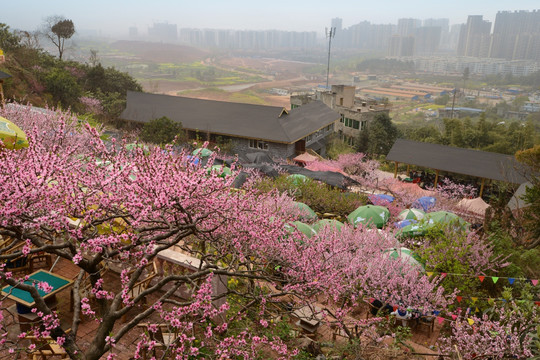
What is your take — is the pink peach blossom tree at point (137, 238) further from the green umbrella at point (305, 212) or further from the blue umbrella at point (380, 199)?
the blue umbrella at point (380, 199)

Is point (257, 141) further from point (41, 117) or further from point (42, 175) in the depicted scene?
point (42, 175)

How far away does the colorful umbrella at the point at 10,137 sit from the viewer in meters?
8.24

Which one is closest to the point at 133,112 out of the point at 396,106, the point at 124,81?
the point at 124,81

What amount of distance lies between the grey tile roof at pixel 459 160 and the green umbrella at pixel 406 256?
18263mm

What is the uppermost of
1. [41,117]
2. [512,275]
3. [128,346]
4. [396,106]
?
[41,117]

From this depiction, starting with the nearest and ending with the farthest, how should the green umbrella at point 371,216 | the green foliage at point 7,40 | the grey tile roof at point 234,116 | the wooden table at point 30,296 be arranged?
the wooden table at point 30,296 → the green umbrella at point 371,216 → the grey tile roof at point 234,116 → the green foliage at point 7,40

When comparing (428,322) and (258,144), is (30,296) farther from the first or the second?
(258,144)

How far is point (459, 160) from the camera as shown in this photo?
29000 mm

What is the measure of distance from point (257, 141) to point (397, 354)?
26.8 metres

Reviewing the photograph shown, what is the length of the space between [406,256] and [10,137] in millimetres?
9829

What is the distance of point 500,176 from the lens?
89.5 ft

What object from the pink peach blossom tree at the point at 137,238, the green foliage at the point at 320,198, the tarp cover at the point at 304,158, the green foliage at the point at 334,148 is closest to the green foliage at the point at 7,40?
the tarp cover at the point at 304,158

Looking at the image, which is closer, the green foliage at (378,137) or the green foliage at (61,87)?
the green foliage at (61,87)

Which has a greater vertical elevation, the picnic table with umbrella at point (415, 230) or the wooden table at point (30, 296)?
the wooden table at point (30, 296)
